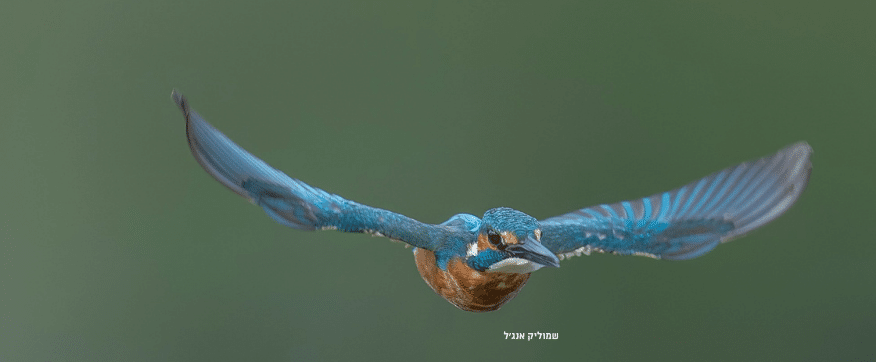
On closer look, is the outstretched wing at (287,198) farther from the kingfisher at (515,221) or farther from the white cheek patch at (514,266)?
the white cheek patch at (514,266)

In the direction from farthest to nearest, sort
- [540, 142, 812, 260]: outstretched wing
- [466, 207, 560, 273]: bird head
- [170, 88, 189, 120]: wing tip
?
[540, 142, 812, 260]: outstretched wing < [466, 207, 560, 273]: bird head < [170, 88, 189, 120]: wing tip

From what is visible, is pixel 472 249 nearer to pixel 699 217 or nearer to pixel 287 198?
pixel 287 198

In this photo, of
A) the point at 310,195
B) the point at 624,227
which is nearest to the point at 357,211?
the point at 310,195

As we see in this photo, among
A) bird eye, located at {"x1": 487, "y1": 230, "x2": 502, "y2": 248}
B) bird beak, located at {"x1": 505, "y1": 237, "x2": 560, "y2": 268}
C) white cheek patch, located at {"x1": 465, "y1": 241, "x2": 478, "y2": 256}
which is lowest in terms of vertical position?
bird beak, located at {"x1": 505, "y1": 237, "x2": 560, "y2": 268}

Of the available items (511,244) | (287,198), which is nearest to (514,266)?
(511,244)

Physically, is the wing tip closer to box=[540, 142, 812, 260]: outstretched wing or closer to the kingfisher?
the kingfisher

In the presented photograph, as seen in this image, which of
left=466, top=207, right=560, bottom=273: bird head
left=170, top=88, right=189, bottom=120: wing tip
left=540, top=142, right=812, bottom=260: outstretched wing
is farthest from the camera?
left=540, top=142, right=812, bottom=260: outstretched wing

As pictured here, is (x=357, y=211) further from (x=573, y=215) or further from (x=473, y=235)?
(x=573, y=215)

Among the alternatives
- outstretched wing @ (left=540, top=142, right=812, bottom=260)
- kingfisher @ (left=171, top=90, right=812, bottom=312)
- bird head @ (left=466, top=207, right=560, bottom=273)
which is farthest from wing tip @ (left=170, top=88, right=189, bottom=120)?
outstretched wing @ (left=540, top=142, right=812, bottom=260)
